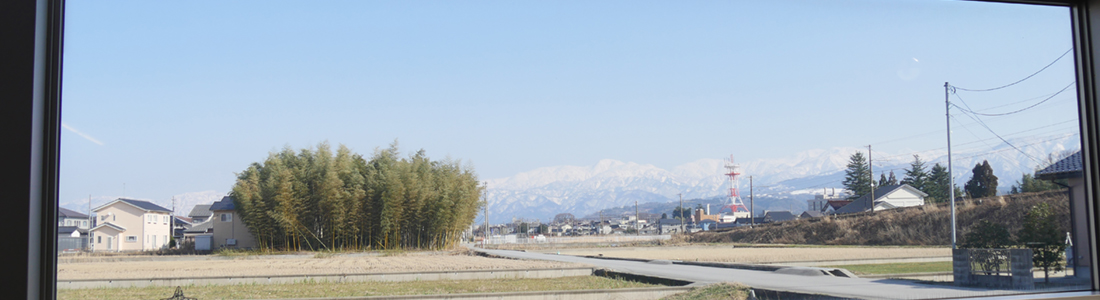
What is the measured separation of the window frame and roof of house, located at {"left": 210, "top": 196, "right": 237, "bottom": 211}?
472 cm

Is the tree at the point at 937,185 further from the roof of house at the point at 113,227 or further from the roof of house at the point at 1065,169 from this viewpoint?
the roof of house at the point at 113,227

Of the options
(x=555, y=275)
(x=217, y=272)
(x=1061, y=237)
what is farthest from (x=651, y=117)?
(x=217, y=272)

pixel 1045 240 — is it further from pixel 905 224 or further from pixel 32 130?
pixel 32 130

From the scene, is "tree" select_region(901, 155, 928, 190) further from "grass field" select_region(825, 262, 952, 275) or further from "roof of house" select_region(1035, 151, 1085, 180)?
"roof of house" select_region(1035, 151, 1085, 180)

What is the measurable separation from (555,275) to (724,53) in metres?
3.00

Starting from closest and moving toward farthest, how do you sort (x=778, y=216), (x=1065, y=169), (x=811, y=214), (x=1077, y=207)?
(x=1077, y=207) → (x=1065, y=169) → (x=811, y=214) → (x=778, y=216)

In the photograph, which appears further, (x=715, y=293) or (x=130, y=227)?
(x=130, y=227)

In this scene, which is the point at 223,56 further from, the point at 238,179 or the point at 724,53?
the point at 724,53

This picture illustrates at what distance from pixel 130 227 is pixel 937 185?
33.0ft

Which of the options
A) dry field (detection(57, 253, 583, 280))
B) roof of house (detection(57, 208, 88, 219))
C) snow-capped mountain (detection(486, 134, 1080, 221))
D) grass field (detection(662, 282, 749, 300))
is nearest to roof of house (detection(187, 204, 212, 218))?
dry field (detection(57, 253, 583, 280))

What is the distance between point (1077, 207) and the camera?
15.9 feet

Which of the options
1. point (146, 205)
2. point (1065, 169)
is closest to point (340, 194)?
point (146, 205)

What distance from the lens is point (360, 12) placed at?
543 centimetres

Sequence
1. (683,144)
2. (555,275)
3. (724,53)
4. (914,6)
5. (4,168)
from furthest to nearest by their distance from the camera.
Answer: (555,275) → (683,144) → (724,53) → (914,6) → (4,168)
